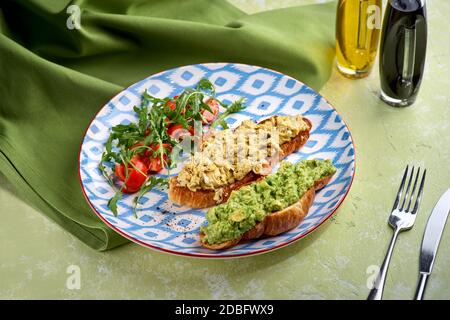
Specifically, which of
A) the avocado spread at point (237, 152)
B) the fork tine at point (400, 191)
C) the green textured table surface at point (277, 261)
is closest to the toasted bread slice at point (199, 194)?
the avocado spread at point (237, 152)

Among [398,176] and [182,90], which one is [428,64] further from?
[182,90]

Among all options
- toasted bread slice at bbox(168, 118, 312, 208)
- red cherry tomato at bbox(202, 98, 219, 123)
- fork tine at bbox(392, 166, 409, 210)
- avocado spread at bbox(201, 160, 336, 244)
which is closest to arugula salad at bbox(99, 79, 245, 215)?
red cherry tomato at bbox(202, 98, 219, 123)

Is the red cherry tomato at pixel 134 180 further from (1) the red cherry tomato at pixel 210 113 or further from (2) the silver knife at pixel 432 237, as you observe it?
(2) the silver knife at pixel 432 237

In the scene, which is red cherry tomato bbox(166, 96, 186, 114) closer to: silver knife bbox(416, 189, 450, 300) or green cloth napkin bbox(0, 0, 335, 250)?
green cloth napkin bbox(0, 0, 335, 250)

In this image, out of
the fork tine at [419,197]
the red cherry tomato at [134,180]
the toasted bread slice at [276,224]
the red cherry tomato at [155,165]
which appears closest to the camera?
the toasted bread slice at [276,224]
